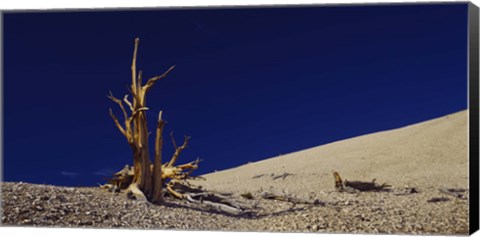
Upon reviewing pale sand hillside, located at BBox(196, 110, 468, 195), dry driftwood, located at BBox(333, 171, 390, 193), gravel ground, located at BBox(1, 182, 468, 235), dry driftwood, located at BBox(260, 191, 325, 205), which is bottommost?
gravel ground, located at BBox(1, 182, 468, 235)

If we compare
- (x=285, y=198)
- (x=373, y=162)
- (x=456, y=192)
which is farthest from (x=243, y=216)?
(x=456, y=192)

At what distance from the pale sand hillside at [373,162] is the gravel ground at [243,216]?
403 millimetres

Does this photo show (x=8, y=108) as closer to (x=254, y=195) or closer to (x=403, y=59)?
(x=254, y=195)

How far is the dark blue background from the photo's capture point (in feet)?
34.3

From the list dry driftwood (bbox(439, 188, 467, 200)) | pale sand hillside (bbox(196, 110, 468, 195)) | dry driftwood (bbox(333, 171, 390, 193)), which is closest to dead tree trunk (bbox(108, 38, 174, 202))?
pale sand hillside (bbox(196, 110, 468, 195))

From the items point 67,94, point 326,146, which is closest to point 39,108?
point 67,94

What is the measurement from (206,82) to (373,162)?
2994mm

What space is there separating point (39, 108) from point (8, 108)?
1.63 ft

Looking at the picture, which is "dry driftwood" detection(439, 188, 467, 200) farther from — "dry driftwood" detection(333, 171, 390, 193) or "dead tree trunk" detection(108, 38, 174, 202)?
"dead tree trunk" detection(108, 38, 174, 202)

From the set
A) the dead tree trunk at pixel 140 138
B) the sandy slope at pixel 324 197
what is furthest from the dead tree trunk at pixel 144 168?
the sandy slope at pixel 324 197

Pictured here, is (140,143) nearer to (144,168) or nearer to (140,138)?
(140,138)

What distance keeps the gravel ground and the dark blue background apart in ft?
1.81

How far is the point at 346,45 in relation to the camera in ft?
34.5

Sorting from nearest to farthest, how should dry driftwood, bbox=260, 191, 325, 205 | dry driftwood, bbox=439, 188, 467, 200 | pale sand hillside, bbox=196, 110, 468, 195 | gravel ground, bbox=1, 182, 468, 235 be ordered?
dry driftwood, bbox=439, 188, 467, 200
gravel ground, bbox=1, 182, 468, 235
pale sand hillside, bbox=196, 110, 468, 195
dry driftwood, bbox=260, 191, 325, 205
